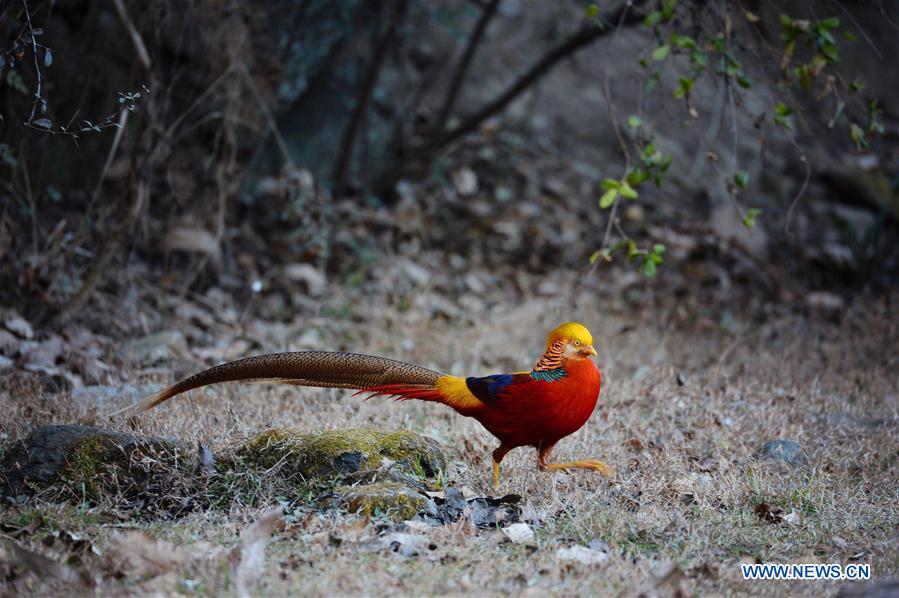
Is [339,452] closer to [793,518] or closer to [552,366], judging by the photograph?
[552,366]

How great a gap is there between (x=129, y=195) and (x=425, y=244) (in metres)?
2.65

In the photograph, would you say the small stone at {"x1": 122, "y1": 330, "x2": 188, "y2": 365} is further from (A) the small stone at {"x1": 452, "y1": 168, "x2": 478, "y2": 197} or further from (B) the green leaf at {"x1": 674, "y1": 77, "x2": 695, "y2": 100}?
(A) the small stone at {"x1": 452, "y1": 168, "x2": 478, "y2": 197}

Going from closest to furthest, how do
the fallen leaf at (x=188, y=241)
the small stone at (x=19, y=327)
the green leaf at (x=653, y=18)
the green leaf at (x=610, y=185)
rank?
the green leaf at (x=610, y=185), the green leaf at (x=653, y=18), the small stone at (x=19, y=327), the fallen leaf at (x=188, y=241)

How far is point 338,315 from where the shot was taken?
616 centimetres

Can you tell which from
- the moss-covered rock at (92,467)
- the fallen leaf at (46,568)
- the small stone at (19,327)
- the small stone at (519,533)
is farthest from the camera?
the small stone at (19,327)

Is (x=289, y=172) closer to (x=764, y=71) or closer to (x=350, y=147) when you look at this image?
(x=350, y=147)

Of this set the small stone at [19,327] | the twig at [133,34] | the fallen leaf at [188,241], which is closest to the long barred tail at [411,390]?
the small stone at [19,327]

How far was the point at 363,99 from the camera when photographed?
7.07m

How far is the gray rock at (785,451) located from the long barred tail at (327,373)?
1481 mm

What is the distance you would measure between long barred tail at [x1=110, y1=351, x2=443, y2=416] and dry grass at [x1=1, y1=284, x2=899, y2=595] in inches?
11.9

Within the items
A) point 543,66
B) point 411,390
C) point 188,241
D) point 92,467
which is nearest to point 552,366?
point 411,390

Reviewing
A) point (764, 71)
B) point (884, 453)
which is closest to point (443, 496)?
point (884, 453)

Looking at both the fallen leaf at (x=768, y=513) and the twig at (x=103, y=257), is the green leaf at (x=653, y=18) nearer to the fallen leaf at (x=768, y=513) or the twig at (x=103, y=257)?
the fallen leaf at (x=768, y=513)

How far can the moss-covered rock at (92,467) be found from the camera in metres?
2.95
